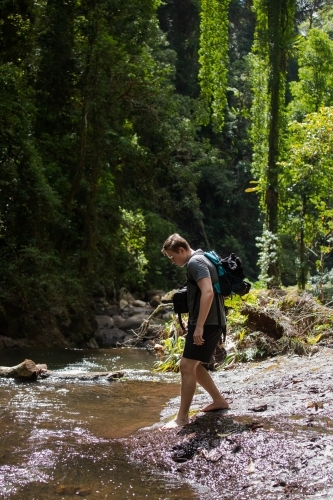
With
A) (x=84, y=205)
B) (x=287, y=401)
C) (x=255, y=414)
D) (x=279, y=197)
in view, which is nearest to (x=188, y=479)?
(x=255, y=414)

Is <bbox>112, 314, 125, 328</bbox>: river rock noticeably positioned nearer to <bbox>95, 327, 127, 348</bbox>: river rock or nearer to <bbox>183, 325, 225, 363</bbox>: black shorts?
<bbox>95, 327, 127, 348</bbox>: river rock

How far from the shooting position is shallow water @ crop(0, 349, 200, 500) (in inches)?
143

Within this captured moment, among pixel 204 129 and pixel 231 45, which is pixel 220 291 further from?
pixel 231 45

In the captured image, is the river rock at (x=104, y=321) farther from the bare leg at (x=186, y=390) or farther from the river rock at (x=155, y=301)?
the bare leg at (x=186, y=390)

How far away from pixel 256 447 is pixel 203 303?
1.11 metres

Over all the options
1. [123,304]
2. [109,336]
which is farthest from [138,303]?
[109,336]

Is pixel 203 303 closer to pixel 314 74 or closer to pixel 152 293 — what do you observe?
pixel 152 293

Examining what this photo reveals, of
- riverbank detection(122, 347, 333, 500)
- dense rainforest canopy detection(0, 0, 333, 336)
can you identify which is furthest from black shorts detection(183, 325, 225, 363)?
dense rainforest canopy detection(0, 0, 333, 336)

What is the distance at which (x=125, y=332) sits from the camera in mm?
18438

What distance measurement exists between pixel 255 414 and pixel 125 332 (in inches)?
541

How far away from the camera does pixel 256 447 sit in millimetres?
4016

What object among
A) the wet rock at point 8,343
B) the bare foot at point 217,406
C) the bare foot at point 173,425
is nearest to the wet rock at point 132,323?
the wet rock at point 8,343

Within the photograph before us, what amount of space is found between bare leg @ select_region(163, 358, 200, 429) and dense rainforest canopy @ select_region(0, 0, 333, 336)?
10.3 metres

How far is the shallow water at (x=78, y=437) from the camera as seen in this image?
3.62 metres
